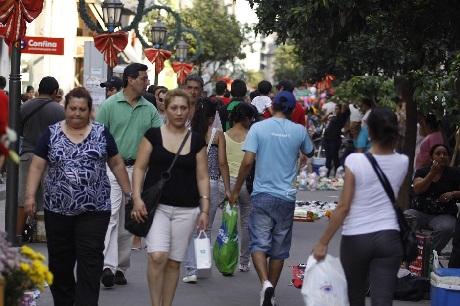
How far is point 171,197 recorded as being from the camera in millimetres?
8633

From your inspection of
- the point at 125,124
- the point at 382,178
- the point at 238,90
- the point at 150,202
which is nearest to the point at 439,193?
the point at 125,124

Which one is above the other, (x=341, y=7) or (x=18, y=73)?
(x=341, y=7)

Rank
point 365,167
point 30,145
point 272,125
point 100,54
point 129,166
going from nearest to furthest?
point 365,167 → point 272,125 → point 129,166 → point 30,145 → point 100,54

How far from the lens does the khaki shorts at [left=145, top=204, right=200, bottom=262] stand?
8.61 meters

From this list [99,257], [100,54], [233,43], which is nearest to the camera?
[99,257]

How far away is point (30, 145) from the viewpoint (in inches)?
511

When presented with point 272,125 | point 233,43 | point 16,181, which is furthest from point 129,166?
point 233,43

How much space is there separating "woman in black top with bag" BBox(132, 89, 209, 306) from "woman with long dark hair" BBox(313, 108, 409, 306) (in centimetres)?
145

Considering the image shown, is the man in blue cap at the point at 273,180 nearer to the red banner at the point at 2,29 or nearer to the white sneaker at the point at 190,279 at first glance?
the white sneaker at the point at 190,279

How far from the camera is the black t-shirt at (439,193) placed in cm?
1140

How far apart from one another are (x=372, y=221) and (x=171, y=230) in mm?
1811

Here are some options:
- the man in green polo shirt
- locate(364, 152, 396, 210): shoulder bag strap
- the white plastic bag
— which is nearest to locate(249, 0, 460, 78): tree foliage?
the man in green polo shirt

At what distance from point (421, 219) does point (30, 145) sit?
424 cm

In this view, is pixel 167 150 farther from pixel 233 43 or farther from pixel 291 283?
pixel 233 43
